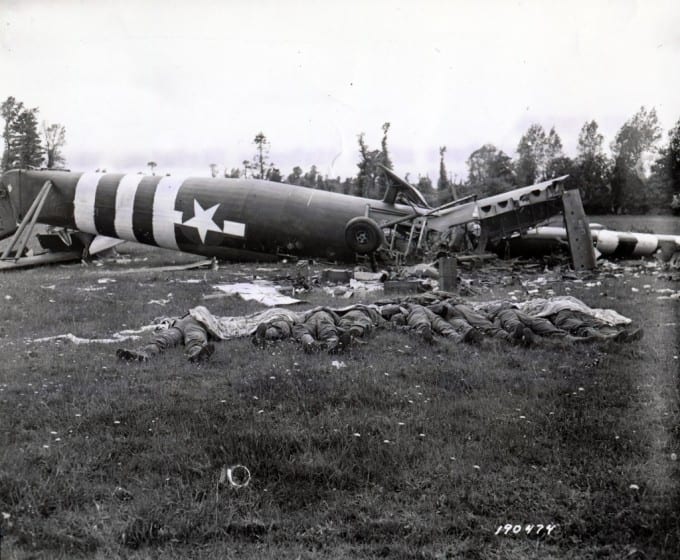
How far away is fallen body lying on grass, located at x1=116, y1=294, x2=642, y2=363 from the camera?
602 cm

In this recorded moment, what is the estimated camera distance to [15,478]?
10.4 ft

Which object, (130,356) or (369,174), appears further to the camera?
(369,174)

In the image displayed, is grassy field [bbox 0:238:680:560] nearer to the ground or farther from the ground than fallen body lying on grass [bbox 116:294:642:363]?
nearer to the ground

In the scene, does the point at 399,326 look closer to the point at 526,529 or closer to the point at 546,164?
the point at 526,529

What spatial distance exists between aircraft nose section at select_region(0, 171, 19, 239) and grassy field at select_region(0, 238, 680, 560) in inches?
447

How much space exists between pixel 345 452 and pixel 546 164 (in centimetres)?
3811

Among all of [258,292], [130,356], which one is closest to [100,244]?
[258,292]

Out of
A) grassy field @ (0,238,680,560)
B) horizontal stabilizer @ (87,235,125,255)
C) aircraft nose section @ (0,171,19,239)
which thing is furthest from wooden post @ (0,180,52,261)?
grassy field @ (0,238,680,560)

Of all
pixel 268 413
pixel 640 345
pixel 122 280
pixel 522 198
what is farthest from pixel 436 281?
pixel 268 413

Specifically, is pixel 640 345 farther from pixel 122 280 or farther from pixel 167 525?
pixel 122 280

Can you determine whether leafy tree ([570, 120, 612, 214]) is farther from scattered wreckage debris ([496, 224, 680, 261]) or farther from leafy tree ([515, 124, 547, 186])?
scattered wreckage debris ([496, 224, 680, 261])

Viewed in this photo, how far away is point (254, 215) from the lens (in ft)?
46.1

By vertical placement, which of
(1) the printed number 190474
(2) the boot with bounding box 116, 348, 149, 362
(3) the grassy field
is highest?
(2) the boot with bounding box 116, 348, 149, 362

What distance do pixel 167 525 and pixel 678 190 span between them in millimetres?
12007
